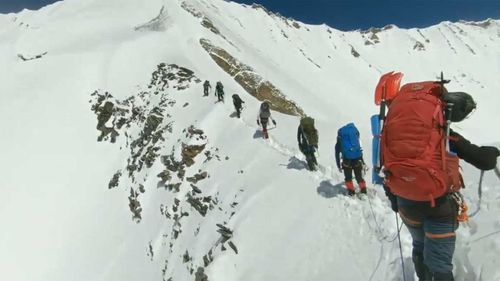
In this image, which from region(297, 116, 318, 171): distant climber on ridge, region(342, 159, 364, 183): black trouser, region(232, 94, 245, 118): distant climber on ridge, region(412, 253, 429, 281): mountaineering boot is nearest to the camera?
region(412, 253, 429, 281): mountaineering boot

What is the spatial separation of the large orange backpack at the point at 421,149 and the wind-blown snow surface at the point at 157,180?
198cm

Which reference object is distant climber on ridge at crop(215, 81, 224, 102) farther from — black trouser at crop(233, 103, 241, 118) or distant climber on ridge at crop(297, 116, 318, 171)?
distant climber on ridge at crop(297, 116, 318, 171)

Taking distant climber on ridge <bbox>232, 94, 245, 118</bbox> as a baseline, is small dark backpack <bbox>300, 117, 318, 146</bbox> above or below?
above

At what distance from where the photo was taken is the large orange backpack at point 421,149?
155 inches

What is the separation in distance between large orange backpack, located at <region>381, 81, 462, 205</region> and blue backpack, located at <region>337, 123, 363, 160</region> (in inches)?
227

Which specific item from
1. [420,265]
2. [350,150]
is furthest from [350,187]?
[420,265]

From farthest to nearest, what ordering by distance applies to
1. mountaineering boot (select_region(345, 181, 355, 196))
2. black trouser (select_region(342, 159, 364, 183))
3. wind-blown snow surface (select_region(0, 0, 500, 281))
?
mountaineering boot (select_region(345, 181, 355, 196)) → black trouser (select_region(342, 159, 364, 183)) → wind-blown snow surface (select_region(0, 0, 500, 281))

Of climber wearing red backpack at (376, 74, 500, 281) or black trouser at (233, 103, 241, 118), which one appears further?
black trouser at (233, 103, 241, 118)

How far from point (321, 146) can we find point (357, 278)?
42.3ft

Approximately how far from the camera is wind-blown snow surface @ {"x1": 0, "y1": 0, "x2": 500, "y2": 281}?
356 inches

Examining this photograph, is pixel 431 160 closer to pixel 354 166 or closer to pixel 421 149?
pixel 421 149

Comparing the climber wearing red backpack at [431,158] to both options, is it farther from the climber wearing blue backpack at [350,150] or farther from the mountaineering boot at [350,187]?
the mountaineering boot at [350,187]

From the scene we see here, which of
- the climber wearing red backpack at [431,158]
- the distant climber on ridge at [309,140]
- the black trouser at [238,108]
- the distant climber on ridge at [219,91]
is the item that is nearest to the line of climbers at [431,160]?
the climber wearing red backpack at [431,158]

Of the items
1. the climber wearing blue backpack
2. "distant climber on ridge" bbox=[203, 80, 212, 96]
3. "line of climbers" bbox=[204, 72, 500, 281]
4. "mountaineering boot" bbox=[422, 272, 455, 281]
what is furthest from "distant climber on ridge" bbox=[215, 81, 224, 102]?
"mountaineering boot" bbox=[422, 272, 455, 281]
